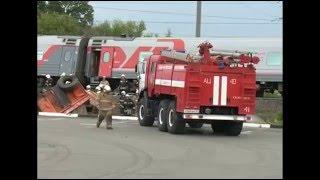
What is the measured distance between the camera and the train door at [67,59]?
37.2 m

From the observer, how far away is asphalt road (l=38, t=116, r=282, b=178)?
36.4 ft

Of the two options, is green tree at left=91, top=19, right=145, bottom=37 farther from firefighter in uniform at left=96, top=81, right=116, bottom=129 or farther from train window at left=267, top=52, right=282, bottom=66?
firefighter in uniform at left=96, top=81, right=116, bottom=129

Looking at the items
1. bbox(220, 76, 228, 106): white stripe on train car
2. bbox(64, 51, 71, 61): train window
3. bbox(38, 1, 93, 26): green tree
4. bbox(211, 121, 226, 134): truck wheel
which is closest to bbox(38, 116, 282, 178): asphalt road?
bbox(211, 121, 226, 134): truck wheel

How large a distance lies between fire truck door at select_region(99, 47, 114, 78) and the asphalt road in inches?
606

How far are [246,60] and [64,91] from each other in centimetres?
1101

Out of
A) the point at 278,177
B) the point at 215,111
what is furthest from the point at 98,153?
the point at 215,111

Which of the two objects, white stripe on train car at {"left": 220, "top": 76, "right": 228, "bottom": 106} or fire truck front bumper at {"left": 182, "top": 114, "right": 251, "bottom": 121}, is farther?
white stripe on train car at {"left": 220, "top": 76, "right": 228, "bottom": 106}

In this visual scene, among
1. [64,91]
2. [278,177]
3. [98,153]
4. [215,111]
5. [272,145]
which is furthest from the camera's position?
[64,91]

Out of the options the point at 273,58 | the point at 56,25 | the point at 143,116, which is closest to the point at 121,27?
the point at 56,25

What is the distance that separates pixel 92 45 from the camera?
37406 mm

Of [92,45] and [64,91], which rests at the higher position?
[92,45]

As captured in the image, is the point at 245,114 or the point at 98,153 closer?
the point at 98,153

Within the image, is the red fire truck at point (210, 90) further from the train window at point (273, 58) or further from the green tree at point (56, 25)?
the green tree at point (56, 25)
